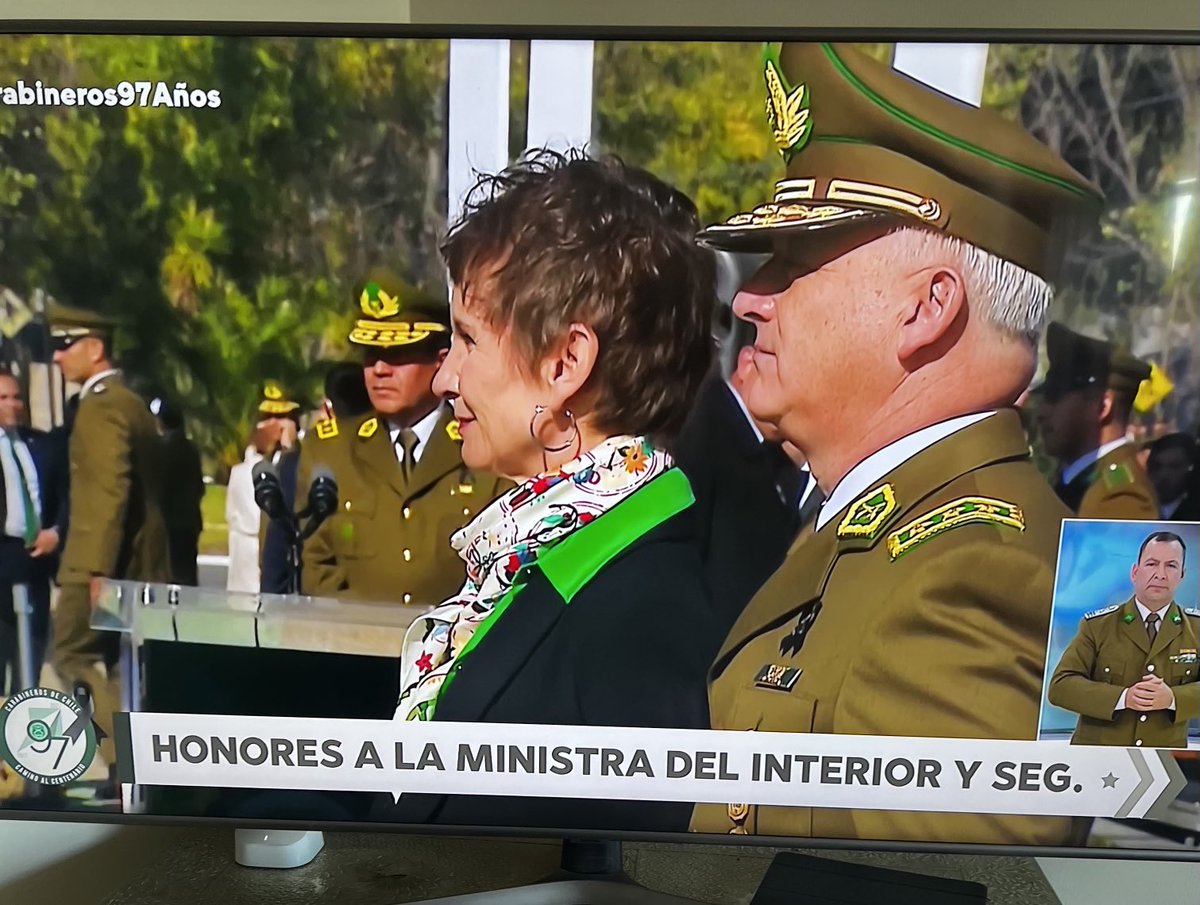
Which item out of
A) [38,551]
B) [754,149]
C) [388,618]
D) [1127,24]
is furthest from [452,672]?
[1127,24]

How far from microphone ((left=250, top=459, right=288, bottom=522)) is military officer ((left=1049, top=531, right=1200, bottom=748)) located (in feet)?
2.35

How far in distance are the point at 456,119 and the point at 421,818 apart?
639 mm

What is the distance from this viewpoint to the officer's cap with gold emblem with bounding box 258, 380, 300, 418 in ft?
2.81

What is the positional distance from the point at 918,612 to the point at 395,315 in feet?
1.74

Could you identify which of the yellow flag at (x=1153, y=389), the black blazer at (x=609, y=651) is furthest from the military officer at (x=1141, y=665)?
the black blazer at (x=609, y=651)

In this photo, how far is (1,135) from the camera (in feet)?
2.71

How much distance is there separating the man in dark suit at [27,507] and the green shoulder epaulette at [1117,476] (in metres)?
0.92

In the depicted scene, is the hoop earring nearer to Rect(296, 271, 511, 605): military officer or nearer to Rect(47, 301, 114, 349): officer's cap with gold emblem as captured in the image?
Rect(296, 271, 511, 605): military officer

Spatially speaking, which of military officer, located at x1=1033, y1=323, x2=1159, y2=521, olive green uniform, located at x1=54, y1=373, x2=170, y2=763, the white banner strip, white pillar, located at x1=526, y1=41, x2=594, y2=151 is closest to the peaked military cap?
military officer, located at x1=1033, y1=323, x2=1159, y2=521

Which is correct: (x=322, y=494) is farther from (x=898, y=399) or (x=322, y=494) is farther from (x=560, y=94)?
(x=898, y=399)

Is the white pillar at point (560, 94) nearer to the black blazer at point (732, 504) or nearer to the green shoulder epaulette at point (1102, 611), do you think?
the black blazer at point (732, 504)

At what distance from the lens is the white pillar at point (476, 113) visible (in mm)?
815

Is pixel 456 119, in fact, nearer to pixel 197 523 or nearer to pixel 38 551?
pixel 197 523

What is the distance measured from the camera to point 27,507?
34.4 inches
